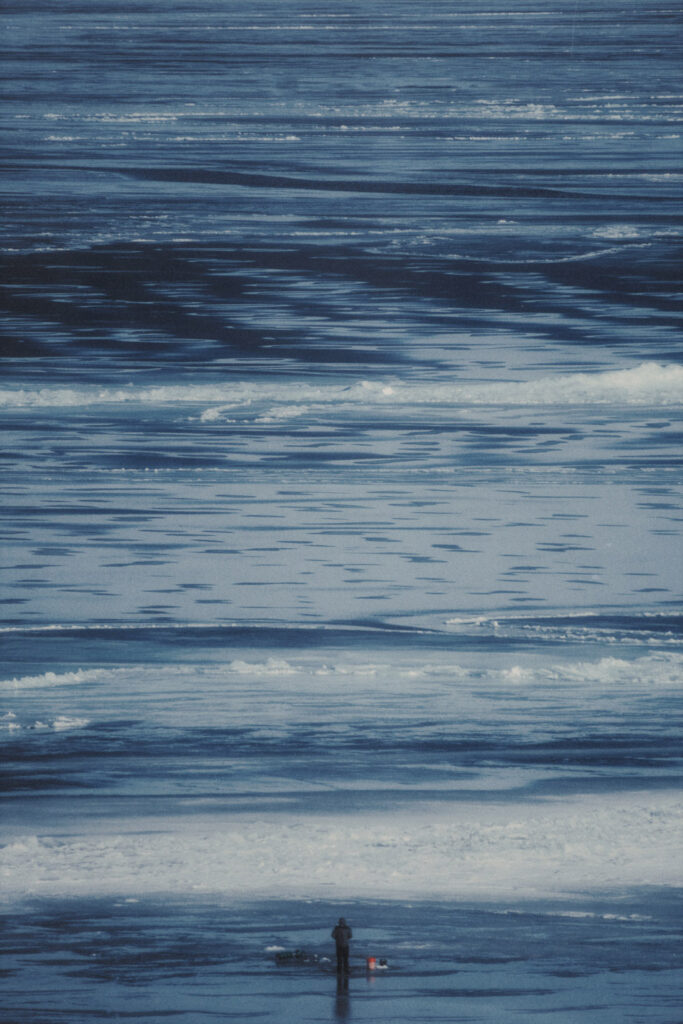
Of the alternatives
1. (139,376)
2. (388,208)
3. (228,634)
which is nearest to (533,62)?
(388,208)

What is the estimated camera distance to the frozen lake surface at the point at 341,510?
520 centimetres

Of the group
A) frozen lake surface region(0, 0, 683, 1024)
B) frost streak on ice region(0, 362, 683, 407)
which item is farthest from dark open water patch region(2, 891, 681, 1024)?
frost streak on ice region(0, 362, 683, 407)

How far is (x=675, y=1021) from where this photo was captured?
4785 millimetres

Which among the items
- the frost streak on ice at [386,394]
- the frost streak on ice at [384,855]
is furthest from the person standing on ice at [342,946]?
the frost streak on ice at [386,394]

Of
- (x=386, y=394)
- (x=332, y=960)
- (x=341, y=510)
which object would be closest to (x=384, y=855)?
(x=332, y=960)

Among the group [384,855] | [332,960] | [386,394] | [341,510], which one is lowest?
[332,960]

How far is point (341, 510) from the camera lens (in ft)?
20.2

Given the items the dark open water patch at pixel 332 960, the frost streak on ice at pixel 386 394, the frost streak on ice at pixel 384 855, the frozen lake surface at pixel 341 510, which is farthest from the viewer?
the frost streak on ice at pixel 386 394

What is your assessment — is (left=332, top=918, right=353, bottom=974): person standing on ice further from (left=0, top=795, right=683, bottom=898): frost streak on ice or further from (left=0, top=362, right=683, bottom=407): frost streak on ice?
(left=0, top=362, right=683, bottom=407): frost streak on ice

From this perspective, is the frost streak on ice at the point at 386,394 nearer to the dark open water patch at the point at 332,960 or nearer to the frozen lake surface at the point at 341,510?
the frozen lake surface at the point at 341,510

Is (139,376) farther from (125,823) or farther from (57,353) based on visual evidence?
(125,823)

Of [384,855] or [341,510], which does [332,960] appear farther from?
[341,510]

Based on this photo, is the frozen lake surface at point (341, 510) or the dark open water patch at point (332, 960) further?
the frozen lake surface at point (341, 510)

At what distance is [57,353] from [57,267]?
1.16 feet
